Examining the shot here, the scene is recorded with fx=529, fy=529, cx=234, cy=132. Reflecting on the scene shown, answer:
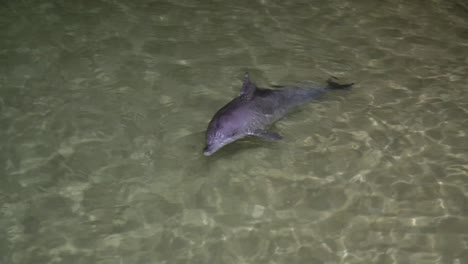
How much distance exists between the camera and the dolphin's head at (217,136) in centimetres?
484

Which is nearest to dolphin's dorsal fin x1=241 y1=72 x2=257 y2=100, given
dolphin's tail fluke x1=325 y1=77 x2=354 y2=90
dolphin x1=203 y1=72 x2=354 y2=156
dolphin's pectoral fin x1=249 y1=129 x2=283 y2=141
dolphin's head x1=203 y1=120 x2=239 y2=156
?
dolphin x1=203 y1=72 x2=354 y2=156

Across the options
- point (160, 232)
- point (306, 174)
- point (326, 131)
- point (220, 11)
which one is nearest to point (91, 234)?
point (160, 232)

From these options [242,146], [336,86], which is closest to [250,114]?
[242,146]

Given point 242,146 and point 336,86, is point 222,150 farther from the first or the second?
point 336,86

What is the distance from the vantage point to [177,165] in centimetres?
504

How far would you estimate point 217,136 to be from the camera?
15.9ft

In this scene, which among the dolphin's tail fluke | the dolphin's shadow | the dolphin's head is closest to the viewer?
the dolphin's head

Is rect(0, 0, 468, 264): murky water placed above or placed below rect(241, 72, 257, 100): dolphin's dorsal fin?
below

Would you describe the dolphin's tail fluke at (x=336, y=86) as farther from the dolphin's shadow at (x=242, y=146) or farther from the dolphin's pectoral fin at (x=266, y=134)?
the dolphin's pectoral fin at (x=266, y=134)

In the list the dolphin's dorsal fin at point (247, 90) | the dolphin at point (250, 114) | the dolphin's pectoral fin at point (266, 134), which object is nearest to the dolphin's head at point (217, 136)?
the dolphin at point (250, 114)

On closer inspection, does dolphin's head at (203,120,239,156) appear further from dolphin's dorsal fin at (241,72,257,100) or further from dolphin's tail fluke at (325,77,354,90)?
dolphin's tail fluke at (325,77,354,90)

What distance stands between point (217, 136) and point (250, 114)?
431 mm

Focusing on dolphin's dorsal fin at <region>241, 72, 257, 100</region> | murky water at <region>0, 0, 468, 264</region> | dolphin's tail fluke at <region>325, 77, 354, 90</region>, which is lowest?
murky water at <region>0, 0, 468, 264</region>

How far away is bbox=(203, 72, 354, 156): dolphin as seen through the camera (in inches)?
192
